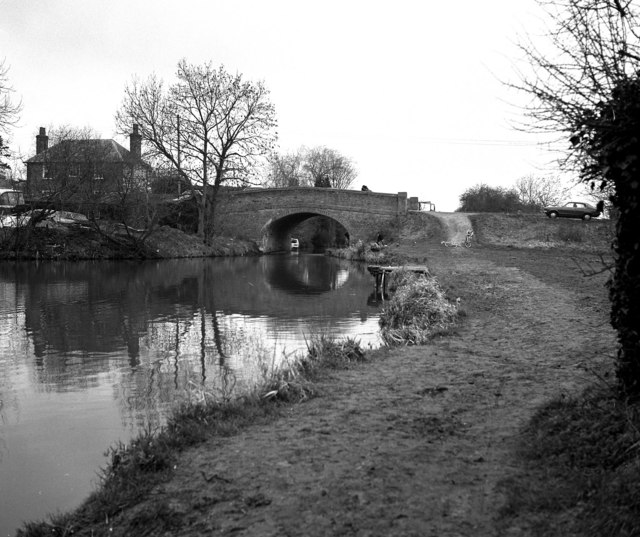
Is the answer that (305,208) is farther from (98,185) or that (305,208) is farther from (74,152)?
(74,152)

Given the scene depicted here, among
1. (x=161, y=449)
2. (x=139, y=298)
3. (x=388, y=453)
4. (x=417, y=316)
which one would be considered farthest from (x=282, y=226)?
(x=388, y=453)

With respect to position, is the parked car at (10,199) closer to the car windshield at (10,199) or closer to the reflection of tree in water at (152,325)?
the car windshield at (10,199)

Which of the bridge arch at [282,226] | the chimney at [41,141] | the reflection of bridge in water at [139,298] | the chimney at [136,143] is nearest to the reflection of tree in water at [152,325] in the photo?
the reflection of bridge in water at [139,298]

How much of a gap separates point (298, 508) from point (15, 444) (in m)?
3.74

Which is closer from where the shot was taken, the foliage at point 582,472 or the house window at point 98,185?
the foliage at point 582,472

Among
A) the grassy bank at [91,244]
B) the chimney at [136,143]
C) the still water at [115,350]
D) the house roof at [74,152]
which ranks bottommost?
the still water at [115,350]

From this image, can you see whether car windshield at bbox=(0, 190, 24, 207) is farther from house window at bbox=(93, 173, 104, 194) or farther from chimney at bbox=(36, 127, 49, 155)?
chimney at bbox=(36, 127, 49, 155)

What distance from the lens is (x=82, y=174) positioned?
30.9 meters

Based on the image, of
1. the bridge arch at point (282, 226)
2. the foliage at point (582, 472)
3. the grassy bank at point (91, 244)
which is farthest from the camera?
the bridge arch at point (282, 226)

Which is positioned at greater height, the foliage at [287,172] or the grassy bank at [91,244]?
the foliage at [287,172]

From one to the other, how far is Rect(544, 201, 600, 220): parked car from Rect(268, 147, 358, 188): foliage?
3750 centimetres

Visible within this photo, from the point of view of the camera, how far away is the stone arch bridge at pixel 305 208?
132ft

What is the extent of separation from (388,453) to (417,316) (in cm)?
636

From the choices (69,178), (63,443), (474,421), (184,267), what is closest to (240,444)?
(474,421)
